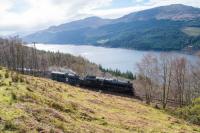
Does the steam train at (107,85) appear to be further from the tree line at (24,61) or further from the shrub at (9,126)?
the tree line at (24,61)

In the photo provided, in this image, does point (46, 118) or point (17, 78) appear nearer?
point (46, 118)

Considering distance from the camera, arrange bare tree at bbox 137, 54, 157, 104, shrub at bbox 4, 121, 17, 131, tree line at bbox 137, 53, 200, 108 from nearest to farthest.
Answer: shrub at bbox 4, 121, 17, 131 < tree line at bbox 137, 53, 200, 108 < bare tree at bbox 137, 54, 157, 104

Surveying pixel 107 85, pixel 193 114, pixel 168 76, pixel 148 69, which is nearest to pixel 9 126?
pixel 193 114

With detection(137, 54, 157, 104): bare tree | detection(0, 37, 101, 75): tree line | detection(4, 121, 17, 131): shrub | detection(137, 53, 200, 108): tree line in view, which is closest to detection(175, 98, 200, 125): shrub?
detection(4, 121, 17, 131): shrub

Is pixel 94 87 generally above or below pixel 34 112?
below

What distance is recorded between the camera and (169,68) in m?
88.4

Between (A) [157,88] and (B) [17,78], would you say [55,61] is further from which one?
(B) [17,78]

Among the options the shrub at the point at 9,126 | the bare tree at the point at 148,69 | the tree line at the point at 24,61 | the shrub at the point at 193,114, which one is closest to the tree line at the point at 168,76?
the bare tree at the point at 148,69

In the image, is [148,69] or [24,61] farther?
[24,61]

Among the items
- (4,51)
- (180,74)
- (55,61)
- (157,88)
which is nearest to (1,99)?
(180,74)

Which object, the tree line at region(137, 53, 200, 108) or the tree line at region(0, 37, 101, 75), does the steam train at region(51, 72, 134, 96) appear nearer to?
the tree line at region(137, 53, 200, 108)

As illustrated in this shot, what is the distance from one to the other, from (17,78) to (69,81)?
4966 cm

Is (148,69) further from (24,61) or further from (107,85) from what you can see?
(24,61)

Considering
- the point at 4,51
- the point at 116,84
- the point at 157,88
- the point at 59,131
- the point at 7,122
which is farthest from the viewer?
the point at 4,51
